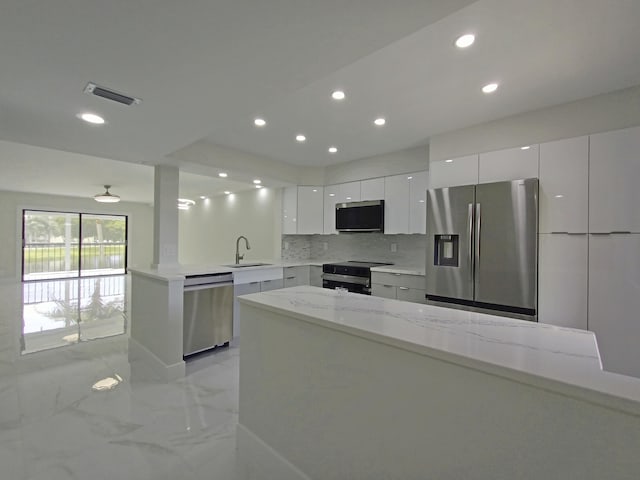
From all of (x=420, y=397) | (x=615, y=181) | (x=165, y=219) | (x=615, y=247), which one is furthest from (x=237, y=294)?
(x=615, y=181)

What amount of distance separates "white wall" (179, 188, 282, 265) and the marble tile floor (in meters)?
2.87

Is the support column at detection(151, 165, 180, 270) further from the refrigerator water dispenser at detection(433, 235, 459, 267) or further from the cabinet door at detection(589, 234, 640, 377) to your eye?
the cabinet door at detection(589, 234, 640, 377)

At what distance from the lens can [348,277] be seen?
4.16m

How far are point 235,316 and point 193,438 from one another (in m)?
1.70

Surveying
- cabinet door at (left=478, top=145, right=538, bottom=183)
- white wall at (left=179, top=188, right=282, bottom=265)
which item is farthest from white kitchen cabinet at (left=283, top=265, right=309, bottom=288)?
cabinet door at (left=478, top=145, right=538, bottom=183)

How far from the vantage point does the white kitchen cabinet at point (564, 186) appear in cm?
236

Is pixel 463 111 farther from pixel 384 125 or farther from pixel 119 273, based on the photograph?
pixel 119 273

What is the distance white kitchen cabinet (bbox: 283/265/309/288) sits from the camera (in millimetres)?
4271

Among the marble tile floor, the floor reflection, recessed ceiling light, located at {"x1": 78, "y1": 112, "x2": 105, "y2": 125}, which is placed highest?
recessed ceiling light, located at {"x1": 78, "y1": 112, "x2": 105, "y2": 125}

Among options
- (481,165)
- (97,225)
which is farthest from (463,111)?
(97,225)

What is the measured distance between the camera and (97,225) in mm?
9555

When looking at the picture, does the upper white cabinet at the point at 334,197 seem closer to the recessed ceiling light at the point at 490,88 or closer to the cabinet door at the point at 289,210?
the cabinet door at the point at 289,210

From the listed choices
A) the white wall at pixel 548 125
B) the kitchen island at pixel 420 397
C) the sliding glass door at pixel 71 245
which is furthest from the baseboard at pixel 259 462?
the sliding glass door at pixel 71 245

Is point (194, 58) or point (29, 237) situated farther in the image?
point (29, 237)
